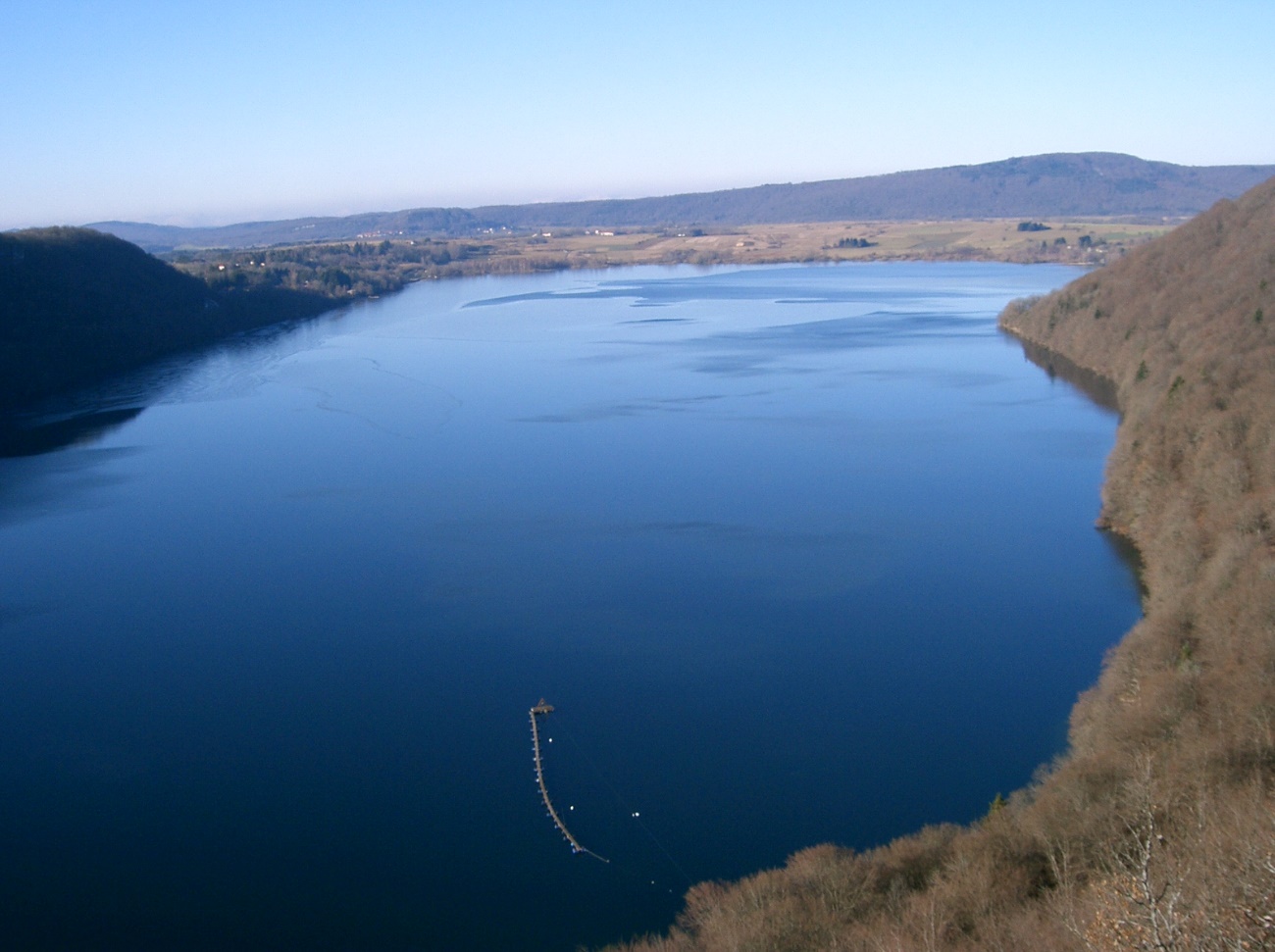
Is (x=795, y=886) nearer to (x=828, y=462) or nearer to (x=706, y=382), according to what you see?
(x=828, y=462)

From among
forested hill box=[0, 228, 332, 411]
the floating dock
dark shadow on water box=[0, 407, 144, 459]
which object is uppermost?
forested hill box=[0, 228, 332, 411]

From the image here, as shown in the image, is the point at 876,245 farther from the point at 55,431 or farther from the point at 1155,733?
the point at 1155,733

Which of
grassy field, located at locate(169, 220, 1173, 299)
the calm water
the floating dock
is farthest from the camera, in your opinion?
grassy field, located at locate(169, 220, 1173, 299)

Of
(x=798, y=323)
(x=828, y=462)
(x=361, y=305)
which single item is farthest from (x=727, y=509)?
(x=361, y=305)

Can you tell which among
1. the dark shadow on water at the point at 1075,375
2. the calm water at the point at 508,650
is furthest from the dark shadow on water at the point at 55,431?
the dark shadow on water at the point at 1075,375

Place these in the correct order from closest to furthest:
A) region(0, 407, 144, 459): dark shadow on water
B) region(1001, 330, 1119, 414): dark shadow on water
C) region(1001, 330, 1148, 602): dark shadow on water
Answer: region(1001, 330, 1148, 602): dark shadow on water
region(0, 407, 144, 459): dark shadow on water
region(1001, 330, 1119, 414): dark shadow on water

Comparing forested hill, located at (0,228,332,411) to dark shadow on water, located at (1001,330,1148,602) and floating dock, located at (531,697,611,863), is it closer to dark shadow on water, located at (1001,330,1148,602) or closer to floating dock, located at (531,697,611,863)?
floating dock, located at (531,697,611,863)

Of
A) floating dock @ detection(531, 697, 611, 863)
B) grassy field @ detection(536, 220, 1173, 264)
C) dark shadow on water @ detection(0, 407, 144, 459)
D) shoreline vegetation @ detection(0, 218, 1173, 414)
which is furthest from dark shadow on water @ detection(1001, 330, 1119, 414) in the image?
grassy field @ detection(536, 220, 1173, 264)
